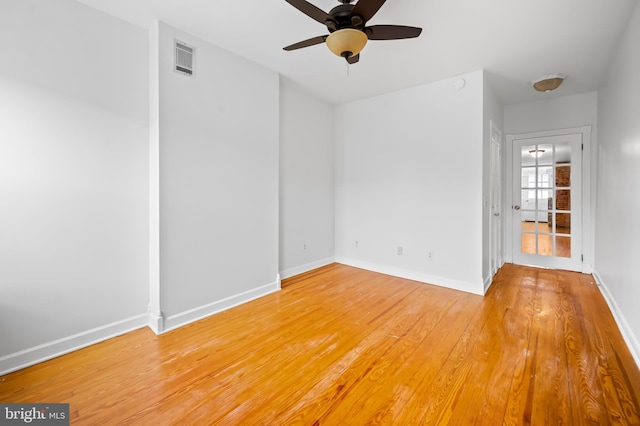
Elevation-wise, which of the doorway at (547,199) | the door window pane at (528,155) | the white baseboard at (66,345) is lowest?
the white baseboard at (66,345)

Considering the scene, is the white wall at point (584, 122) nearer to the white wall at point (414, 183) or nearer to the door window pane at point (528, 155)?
the door window pane at point (528, 155)

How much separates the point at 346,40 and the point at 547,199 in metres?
4.38

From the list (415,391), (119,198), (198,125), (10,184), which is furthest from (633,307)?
(10,184)

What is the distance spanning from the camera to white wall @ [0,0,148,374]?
194 cm

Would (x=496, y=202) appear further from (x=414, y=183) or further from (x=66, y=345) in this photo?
(x=66, y=345)

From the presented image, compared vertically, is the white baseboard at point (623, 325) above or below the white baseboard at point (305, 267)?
below

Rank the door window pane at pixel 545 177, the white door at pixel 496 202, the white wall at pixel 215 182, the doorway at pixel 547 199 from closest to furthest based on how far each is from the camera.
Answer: the white wall at pixel 215 182 → the white door at pixel 496 202 → the doorway at pixel 547 199 → the door window pane at pixel 545 177

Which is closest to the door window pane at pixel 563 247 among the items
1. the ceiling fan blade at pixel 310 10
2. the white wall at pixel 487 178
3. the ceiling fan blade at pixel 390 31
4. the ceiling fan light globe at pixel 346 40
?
the white wall at pixel 487 178

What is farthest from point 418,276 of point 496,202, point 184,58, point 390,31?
point 184,58

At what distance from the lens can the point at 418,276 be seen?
3.89 metres

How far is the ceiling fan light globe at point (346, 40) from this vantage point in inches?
72.1

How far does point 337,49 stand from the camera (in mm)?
1947

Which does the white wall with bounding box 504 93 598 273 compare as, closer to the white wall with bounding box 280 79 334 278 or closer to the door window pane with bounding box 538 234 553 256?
the door window pane with bounding box 538 234 553 256

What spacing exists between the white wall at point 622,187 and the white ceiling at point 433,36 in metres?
0.30
